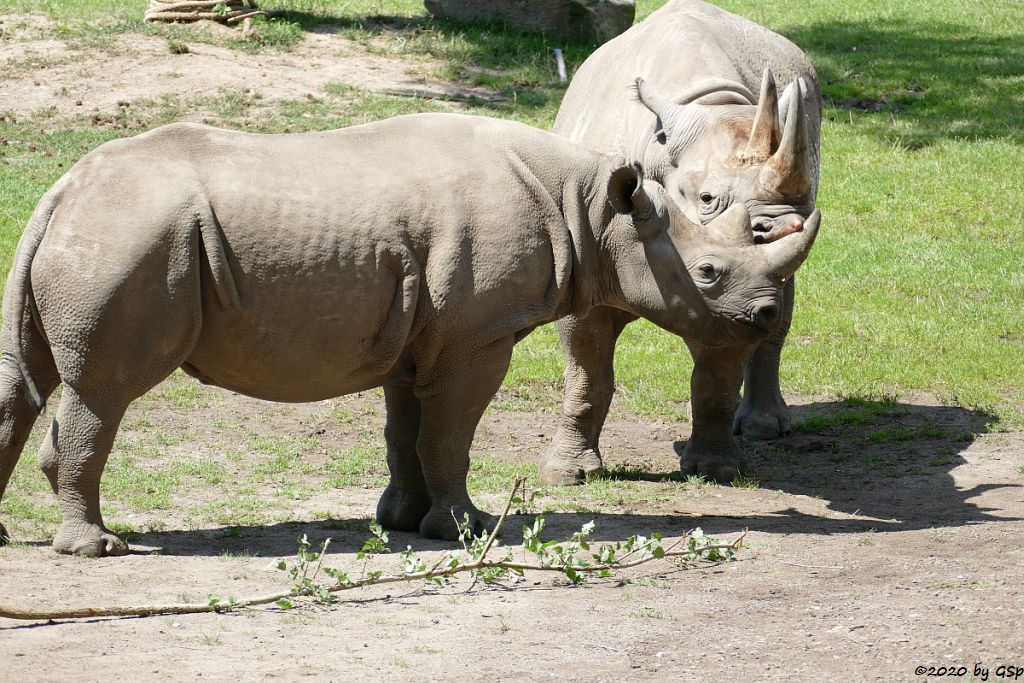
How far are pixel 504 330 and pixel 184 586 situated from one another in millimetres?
1803

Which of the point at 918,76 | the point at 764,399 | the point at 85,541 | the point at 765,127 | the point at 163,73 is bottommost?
the point at 764,399

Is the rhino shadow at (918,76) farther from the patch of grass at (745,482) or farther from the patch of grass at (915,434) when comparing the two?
the patch of grass at (745,482)

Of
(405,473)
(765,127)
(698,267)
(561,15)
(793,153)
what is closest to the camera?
(698,267)

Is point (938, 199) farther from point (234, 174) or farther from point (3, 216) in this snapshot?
point (234, 174)

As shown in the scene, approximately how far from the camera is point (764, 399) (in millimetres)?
10266

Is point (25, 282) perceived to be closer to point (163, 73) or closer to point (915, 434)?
point (915, 434)

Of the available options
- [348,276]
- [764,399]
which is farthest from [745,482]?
[348,276]

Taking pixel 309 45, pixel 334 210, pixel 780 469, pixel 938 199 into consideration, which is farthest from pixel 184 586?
pixel 309 45

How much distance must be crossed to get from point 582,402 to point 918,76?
469 inches

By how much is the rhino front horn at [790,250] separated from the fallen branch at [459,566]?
4.10 ft

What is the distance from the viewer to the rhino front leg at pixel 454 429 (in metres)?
6.81

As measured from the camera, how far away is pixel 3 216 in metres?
13.4

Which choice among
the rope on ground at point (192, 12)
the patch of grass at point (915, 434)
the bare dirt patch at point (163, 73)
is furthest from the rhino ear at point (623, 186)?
the rope on ground at point (192, 12)

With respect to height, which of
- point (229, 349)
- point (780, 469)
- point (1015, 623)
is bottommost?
point (780, 469)
